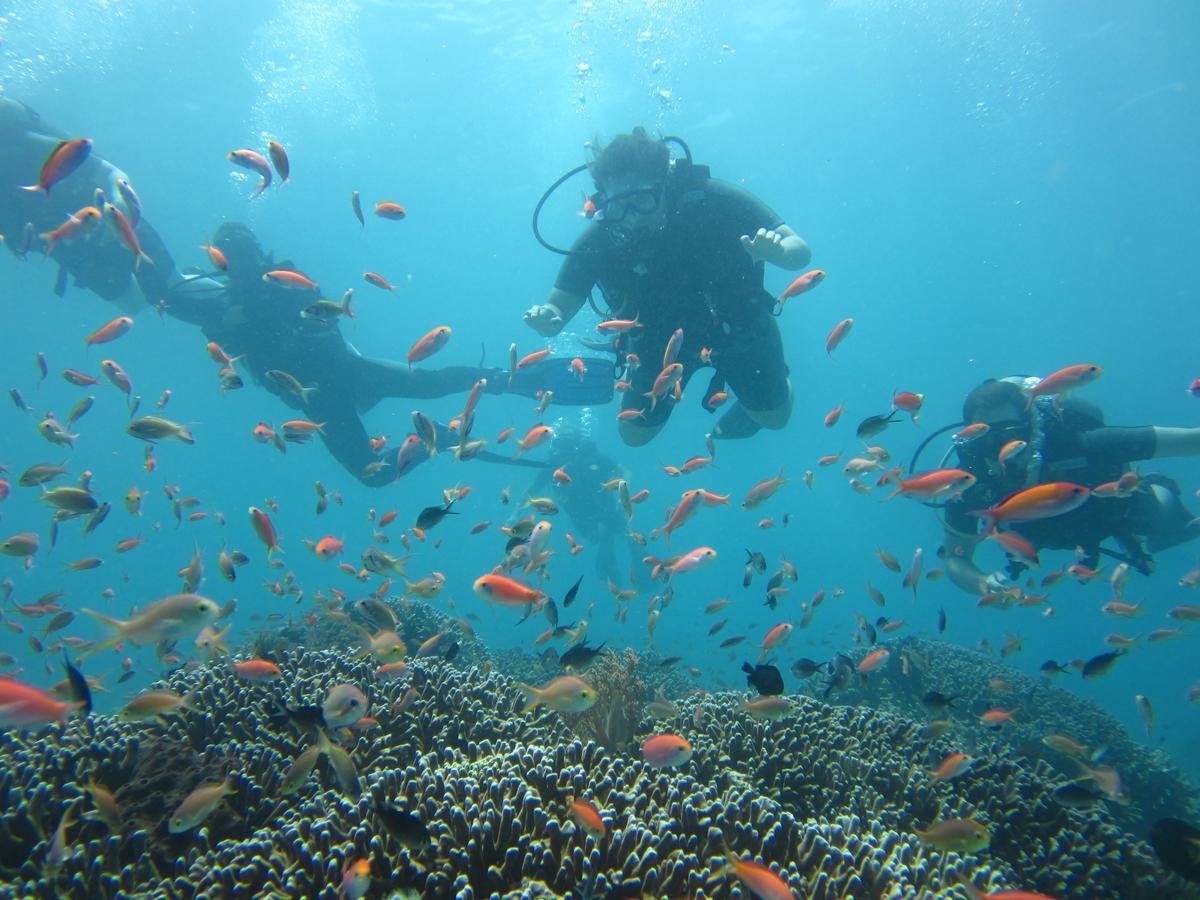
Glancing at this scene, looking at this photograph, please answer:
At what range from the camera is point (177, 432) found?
607 cm

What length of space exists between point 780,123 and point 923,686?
1527 inches

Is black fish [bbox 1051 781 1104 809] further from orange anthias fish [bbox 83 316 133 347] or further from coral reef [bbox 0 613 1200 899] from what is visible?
Answer: orange anthias fish [bbox 83 316 133 347]

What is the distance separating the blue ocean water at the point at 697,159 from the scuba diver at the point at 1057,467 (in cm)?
322

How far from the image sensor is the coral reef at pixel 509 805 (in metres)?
2.76

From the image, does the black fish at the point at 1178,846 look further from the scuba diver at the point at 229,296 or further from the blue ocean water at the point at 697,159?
the scuba diver at the point at 229,296

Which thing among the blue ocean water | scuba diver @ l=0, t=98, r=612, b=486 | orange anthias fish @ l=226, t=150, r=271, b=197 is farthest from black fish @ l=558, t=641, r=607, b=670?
scuba diver @ l=0, t=98, r=612, b=486

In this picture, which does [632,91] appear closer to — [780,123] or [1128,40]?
[780,123]

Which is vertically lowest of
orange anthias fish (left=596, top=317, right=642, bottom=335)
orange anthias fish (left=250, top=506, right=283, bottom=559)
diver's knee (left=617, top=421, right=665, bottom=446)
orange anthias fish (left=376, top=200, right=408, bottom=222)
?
orange anthias fish (left=250, top=506, right=283, bottom=559)

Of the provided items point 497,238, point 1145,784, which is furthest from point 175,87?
point 1145,784

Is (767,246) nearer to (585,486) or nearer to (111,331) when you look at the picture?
(111,331)

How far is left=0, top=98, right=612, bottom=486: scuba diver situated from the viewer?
10273 mm

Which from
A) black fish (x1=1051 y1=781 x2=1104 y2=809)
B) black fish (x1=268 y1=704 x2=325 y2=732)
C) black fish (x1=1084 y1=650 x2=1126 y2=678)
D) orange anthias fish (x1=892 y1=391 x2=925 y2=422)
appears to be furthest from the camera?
orange anthias fish (x1=892 y1=391 x2=925 y2=422)

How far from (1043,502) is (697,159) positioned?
40178 millimetres

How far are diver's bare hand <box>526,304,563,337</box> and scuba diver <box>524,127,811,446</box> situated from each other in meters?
0.02
